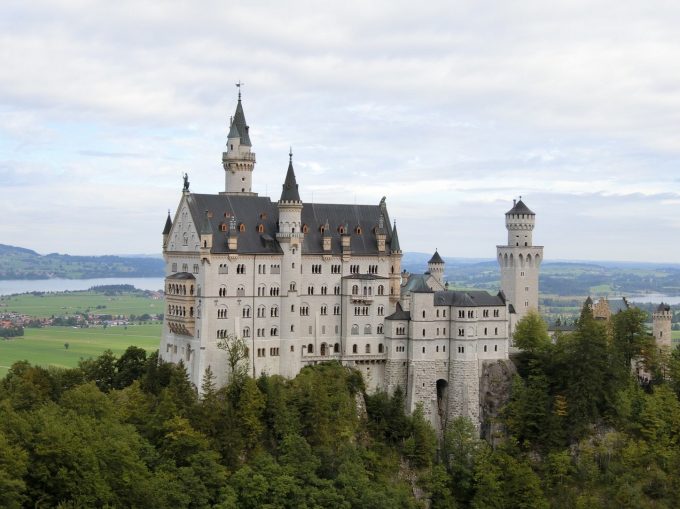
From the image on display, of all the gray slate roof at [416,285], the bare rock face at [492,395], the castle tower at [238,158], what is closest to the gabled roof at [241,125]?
the castle tower at [238,158]

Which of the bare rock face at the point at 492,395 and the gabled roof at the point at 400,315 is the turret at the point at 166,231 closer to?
the gabled roof at the point at 400,315

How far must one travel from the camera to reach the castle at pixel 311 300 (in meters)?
95.2

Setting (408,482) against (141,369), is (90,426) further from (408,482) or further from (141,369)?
(408,482)

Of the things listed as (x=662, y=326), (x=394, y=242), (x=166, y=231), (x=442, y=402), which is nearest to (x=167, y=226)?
(x=166, y=231)

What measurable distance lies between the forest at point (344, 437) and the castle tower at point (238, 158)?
20.1 meters

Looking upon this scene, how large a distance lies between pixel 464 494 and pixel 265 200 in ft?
117

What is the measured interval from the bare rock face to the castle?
904 mm

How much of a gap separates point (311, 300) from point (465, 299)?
16317mm

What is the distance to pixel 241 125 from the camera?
348ft

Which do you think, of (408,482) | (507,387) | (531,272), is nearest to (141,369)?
(408,482)

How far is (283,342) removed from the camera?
3863 inches

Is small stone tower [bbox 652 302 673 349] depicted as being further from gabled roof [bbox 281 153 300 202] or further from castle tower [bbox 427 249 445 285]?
gabled roof [bbox 281 153 300 202]

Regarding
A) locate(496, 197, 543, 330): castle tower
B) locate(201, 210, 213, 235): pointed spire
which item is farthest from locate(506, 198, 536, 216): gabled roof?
locate(201, 210, 213, 235): pointed spire

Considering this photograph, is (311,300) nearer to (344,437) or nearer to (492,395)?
(344,437)
